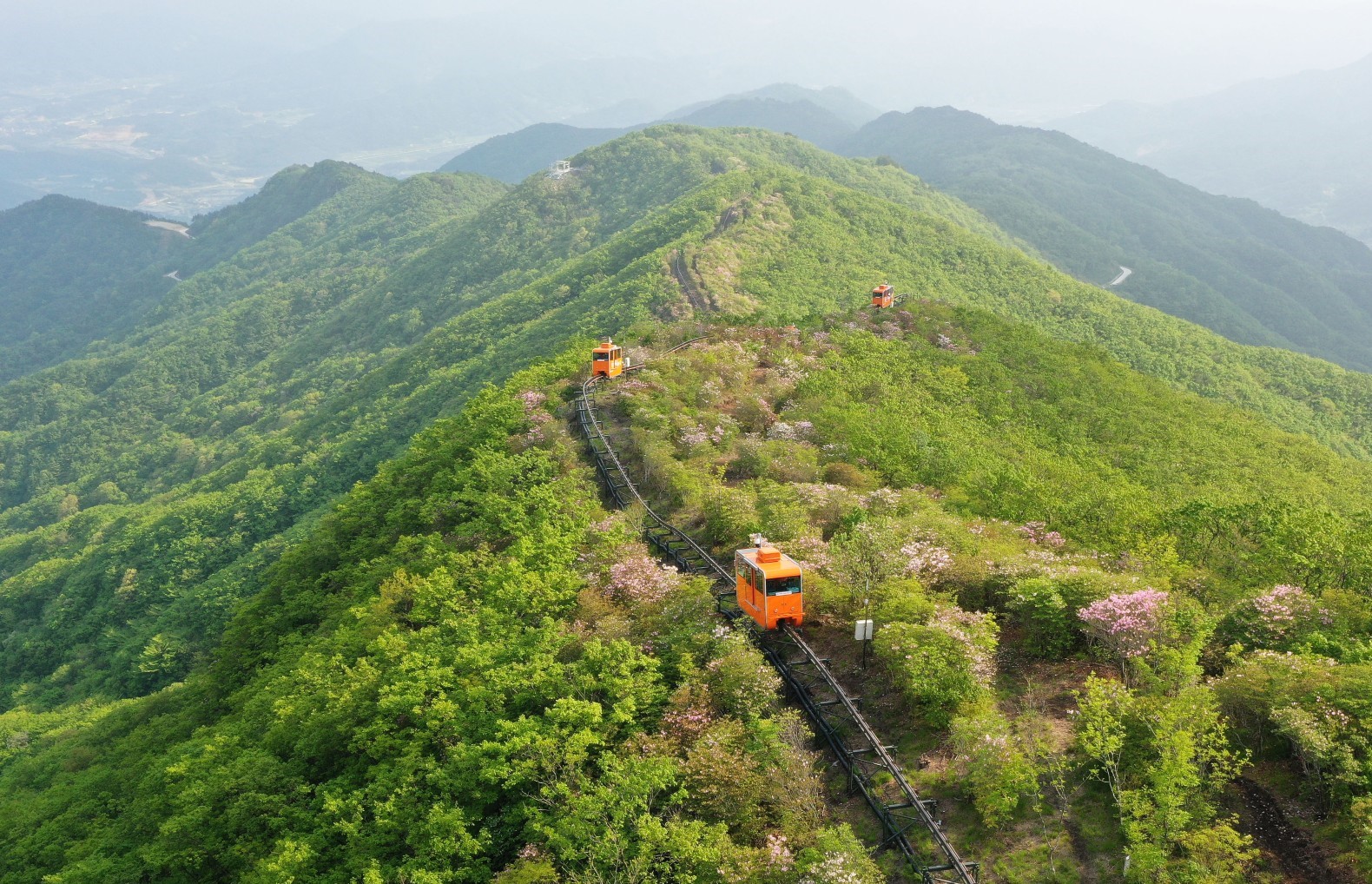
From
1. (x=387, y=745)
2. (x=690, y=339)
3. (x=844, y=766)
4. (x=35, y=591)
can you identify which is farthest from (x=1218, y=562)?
(x=35, y=591)

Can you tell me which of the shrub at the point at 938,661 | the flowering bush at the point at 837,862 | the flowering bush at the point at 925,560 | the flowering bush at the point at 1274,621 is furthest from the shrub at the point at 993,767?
the flowering bush at the point at 1274,621

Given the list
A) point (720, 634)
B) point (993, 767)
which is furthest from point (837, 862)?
point (720, 634)

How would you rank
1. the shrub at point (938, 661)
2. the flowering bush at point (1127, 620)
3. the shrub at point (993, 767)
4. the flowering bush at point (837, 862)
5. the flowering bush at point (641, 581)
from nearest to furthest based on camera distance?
1. the flowering bush at point (837, 862)
2. the shrub at point (993, 767)
3. the shrub at point (938, 661)
4. the flowering bush at point (1127, 620)
5. the flowering bush at point (641, 581)

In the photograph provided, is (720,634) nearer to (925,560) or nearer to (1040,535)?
(925,560)

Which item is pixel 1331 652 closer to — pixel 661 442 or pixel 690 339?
pixel 661 442

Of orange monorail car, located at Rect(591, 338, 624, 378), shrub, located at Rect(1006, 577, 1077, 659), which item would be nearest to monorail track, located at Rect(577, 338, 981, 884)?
shrub, located at Rect(1006, 577, 1077, 659)

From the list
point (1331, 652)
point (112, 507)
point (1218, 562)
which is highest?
point (1331, 652)

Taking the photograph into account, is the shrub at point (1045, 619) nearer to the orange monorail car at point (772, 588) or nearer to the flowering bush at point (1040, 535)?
the orange monorail car at point (772, 588)
